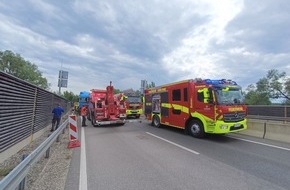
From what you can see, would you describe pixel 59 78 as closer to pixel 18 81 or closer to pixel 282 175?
pixel 18 81

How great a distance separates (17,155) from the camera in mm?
7742

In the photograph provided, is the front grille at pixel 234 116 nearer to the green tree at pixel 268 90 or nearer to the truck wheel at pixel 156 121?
the truck wheel at pixel 156 121

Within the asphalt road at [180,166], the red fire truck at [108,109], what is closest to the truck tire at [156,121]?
the red fire truck at [108,109]

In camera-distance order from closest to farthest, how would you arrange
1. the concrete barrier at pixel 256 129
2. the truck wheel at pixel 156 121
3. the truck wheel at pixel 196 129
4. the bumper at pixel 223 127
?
1. the bumper at pixel 223 127
2. the truck wheel at pixel 196 129
3. the concrete barrier at pixel 256 129
4. the truck wheel at pixel 156 121

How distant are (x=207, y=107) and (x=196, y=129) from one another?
55.0 inches

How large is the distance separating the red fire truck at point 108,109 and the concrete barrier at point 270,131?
883cm

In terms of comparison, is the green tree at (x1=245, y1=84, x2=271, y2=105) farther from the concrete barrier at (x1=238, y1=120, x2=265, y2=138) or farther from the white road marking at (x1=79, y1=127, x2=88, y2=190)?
the white road marking at (x1=79, y1=127, x2=88, y2=190)

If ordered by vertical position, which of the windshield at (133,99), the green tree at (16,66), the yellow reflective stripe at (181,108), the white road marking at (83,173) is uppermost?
the green tree at (16,66)

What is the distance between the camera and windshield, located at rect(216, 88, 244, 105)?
10.6m

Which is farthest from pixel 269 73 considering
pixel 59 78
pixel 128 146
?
pixel 128 146

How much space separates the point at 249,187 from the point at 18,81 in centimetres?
771

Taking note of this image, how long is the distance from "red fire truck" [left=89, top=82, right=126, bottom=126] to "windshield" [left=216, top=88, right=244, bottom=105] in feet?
28.9

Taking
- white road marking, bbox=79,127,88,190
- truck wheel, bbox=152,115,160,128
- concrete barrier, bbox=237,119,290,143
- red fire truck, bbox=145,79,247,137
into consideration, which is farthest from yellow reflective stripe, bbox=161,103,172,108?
white road marking, bbox=79,127,88,190

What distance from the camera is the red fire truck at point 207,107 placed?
10477mm
